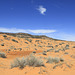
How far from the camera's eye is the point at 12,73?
4.82 meters

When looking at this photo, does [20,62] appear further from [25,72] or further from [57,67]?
[57,67]

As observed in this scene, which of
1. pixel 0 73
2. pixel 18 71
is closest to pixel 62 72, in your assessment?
pixel 18 71

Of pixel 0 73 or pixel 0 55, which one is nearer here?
pixel 0 73

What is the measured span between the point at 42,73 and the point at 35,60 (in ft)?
3.66

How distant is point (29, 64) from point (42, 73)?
3.89ft

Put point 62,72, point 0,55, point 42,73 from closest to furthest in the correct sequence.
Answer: point 42,73, point 62,72, point 0,55

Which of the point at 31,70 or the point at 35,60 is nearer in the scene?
the point at 31,70

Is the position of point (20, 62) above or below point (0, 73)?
above

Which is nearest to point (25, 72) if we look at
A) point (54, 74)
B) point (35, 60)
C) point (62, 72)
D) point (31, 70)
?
point (31, 70)

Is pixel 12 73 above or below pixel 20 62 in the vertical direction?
below

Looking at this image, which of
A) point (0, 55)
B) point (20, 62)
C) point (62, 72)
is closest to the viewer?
point (62, 72)

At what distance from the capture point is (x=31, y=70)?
502 centimetres

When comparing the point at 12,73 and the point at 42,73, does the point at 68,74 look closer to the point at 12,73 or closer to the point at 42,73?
the point at 42,73

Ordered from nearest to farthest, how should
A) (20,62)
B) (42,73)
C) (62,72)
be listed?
(42,73) < (62,72) < (20,62)
